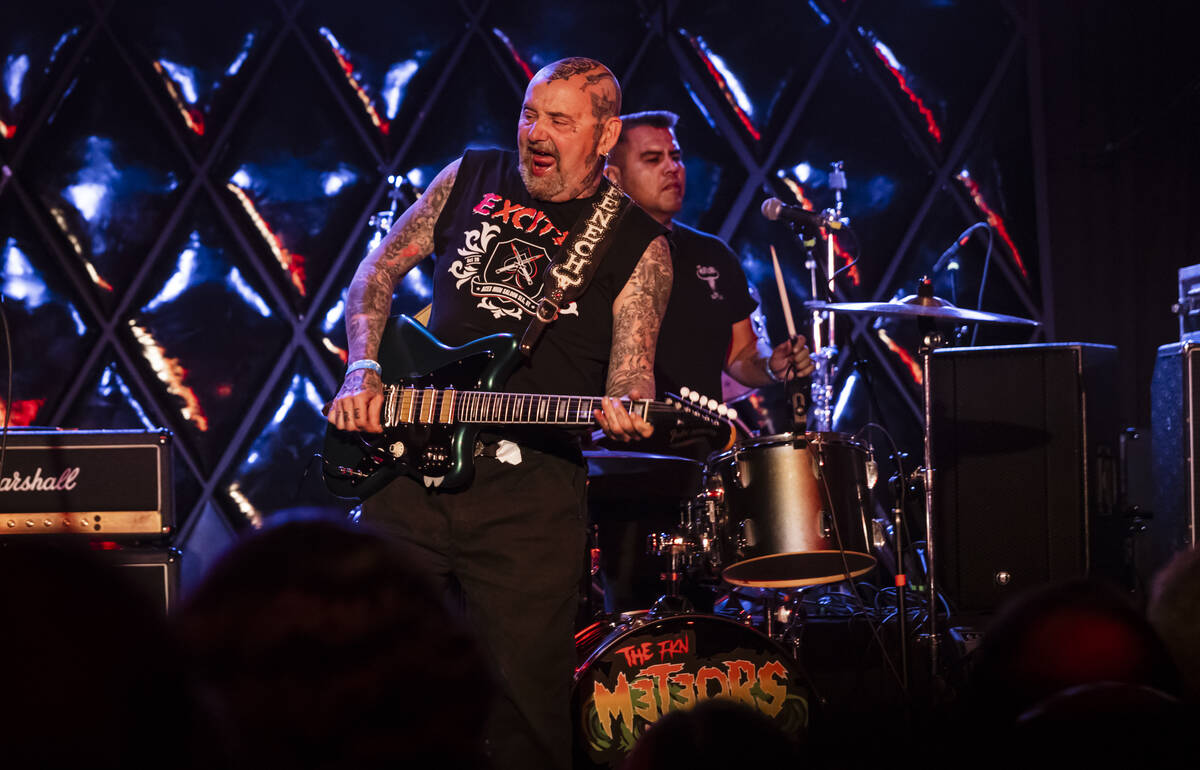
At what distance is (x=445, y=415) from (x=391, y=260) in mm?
539

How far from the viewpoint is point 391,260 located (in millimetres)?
2791

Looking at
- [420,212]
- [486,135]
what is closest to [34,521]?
[420,212]

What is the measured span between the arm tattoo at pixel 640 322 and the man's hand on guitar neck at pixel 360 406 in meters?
0.56

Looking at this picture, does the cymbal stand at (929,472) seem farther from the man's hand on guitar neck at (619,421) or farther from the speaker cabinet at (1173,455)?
the man's hand on guitar neck at (619,421)

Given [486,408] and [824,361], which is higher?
[824,361]

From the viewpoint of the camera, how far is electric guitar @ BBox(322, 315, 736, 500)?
2.46 metres

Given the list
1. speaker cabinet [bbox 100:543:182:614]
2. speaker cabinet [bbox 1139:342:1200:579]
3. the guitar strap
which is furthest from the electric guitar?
speaker cabinet [bbox 1139:342:1200:579]

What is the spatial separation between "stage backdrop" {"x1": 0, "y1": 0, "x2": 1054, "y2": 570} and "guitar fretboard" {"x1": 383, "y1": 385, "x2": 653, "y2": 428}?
184cm

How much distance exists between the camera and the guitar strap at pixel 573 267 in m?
2.61

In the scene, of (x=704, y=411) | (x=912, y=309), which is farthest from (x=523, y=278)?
(x=912, y=309)

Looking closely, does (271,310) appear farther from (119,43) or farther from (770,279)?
(770,279)

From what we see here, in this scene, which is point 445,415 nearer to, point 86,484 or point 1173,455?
point 86,484

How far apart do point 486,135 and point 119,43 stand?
1.50 metres

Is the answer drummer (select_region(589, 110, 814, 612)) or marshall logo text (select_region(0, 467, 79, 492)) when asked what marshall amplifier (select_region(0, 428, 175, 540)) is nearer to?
marshall logo text (select_region(0, 467, 79, 492))
